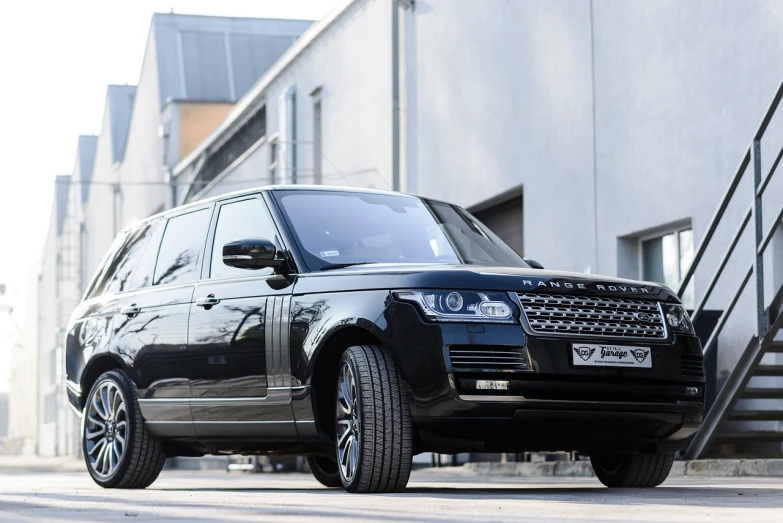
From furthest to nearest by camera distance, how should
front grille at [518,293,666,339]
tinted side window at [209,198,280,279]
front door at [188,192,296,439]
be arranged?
tinted side window at [209,198,280,279], front door at [188,192,296,439], front grille at [518,293,666,339]

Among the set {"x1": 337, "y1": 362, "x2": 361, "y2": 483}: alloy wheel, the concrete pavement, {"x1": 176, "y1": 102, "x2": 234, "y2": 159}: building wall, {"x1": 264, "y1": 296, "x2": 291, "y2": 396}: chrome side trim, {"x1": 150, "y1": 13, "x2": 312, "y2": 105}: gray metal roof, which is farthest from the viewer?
{"x1": 150, "y1": 13, "x2": 312, "y2": 105}: gray metal roof

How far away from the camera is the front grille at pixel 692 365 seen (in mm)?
7598

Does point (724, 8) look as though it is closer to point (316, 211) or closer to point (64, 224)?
point (316, 211)

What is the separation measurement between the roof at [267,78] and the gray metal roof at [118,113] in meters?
16.5

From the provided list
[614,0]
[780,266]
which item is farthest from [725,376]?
[614,0]

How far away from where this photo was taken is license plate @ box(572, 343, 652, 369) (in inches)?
280

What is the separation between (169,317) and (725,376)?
6181 mm

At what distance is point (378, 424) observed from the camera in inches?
277

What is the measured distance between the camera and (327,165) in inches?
1073

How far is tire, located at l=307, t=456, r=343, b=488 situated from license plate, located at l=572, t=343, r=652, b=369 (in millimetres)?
3041

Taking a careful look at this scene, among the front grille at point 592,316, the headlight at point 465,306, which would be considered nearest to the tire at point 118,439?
the headlight at point 465,306

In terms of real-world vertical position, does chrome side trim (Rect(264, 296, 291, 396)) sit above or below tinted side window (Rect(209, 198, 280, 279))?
below

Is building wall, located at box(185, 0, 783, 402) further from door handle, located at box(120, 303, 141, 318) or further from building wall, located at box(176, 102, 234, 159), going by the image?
building wall, located at box(176, 102, 234, 159)

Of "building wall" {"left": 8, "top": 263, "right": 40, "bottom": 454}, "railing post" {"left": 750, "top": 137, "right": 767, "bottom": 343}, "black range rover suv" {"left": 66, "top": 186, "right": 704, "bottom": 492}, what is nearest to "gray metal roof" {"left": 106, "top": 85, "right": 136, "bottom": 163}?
"building wall" {"left": 8, "top": 263, "right": 40, "bottom": 454}
